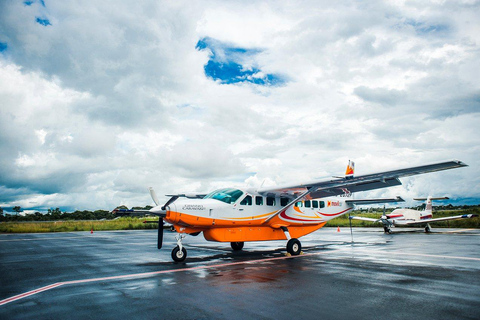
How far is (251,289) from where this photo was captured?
6789 millimetres

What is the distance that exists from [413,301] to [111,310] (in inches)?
219

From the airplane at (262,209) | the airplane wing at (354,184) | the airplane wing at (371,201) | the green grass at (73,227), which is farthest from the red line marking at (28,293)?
the green grass at (73,227)

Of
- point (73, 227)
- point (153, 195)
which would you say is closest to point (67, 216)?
point (73, 227)

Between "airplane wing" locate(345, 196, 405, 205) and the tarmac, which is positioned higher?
"airplane wing" locate(345, 196, 405, 205)

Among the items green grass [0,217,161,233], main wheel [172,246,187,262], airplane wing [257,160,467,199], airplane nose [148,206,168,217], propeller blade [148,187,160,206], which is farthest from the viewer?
green grass [0,217,161,233]

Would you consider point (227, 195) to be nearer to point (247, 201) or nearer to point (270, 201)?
point (247, 201)

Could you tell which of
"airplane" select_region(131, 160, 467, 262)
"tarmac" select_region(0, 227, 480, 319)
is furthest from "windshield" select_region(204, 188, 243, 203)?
Result: "tarmac" select_region(0, 227, 480, 319)

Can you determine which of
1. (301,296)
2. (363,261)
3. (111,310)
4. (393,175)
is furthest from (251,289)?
(393,175)

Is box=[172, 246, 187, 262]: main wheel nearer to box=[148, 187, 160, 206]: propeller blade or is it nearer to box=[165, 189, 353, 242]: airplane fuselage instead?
box=[165, 189, 353, 242]: airplane fuselage

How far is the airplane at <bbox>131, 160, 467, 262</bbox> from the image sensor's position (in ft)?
36.8

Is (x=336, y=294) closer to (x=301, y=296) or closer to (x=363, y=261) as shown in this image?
(x=301, y=296)

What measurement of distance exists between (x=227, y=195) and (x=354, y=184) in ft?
19.0

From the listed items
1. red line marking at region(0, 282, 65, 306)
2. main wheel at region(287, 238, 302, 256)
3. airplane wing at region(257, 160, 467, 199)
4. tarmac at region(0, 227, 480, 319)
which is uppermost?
airplane wing at region(257, 160, 467, 199)

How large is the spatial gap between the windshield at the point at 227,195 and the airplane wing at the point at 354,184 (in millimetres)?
1053
